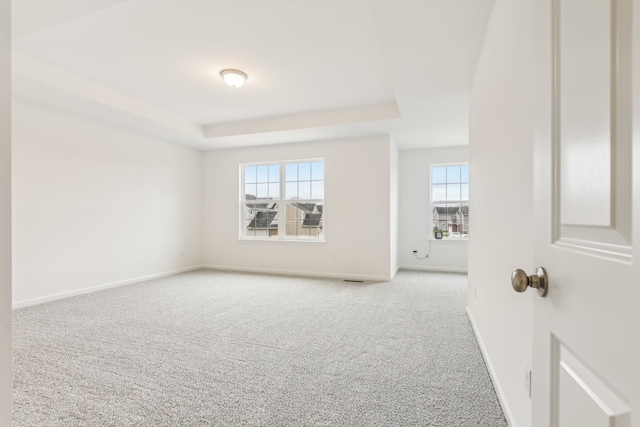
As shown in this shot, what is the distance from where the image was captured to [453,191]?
19.5 ft

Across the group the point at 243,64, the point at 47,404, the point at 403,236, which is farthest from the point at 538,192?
the point at 403,236

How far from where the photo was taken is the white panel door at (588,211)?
18.3 inches

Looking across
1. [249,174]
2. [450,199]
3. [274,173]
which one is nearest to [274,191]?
[274,173]

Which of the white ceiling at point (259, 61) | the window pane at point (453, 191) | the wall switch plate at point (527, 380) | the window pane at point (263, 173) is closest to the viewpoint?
the wall switch plate at point (527, 380)

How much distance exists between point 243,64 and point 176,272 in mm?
4124

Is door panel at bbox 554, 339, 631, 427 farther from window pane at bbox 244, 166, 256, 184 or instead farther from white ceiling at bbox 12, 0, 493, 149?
window pane at bbox 244, 166, 256, 184

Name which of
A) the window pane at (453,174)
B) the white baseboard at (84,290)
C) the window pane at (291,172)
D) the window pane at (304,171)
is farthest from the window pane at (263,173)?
the window pane at (453,174)

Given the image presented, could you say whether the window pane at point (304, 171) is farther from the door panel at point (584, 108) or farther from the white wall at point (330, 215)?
the door panel at point (584, 108)

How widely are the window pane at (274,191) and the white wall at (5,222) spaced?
521 centimetres

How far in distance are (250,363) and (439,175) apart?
16.8 feet

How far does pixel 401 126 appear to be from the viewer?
181 inches

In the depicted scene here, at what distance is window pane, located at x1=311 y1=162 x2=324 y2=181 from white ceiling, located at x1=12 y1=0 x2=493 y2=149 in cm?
87

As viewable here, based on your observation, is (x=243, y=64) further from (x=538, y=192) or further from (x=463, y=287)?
(x=463, y=287)

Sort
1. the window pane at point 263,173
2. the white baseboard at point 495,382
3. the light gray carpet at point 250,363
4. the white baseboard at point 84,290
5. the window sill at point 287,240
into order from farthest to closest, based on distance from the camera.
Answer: the window pane at point 263,173, the window sill at point 287,240, the white baseboard at point 84,290, the light gray carpet at point 250,363, the white baseboard at point 495,382
